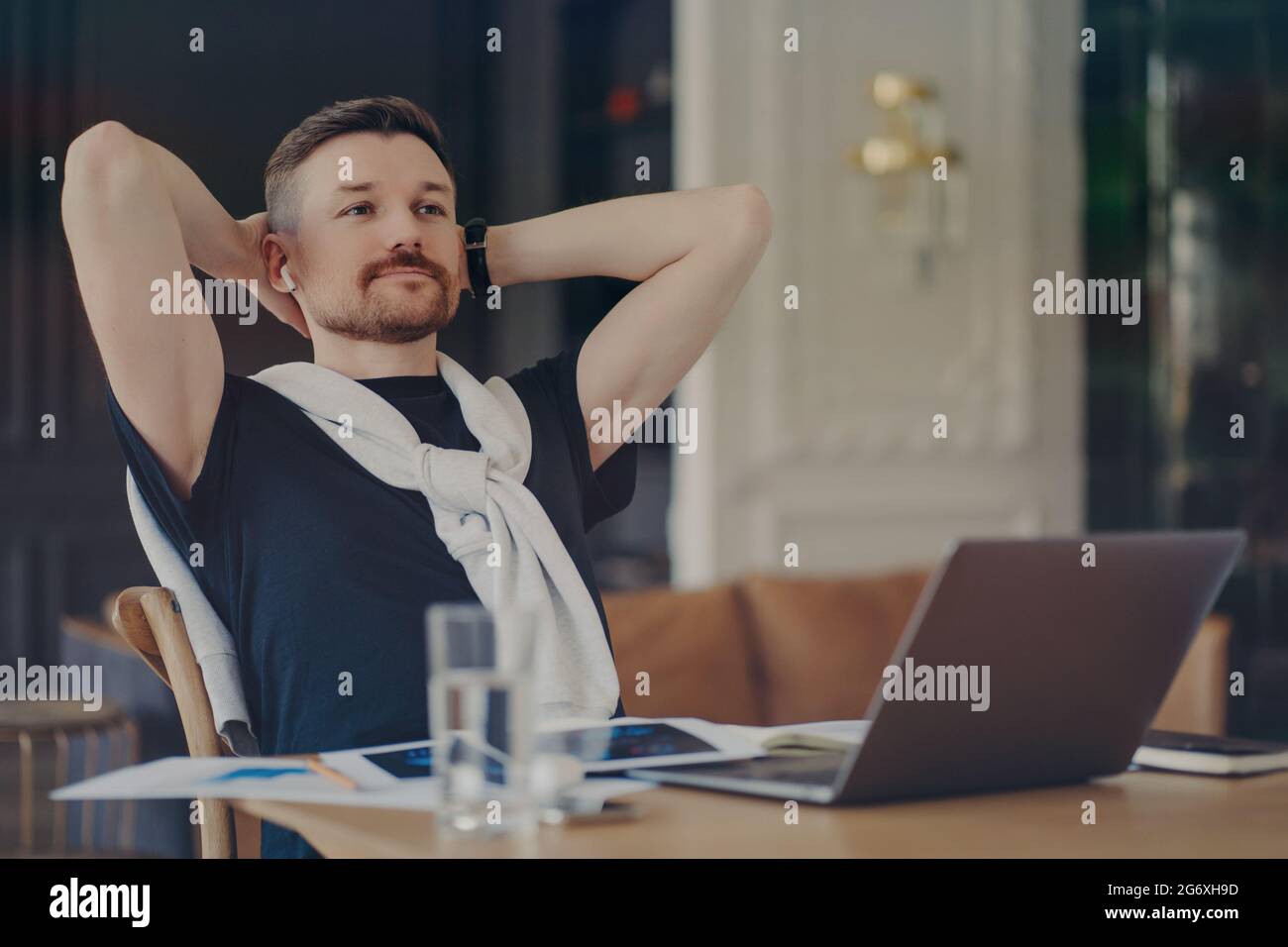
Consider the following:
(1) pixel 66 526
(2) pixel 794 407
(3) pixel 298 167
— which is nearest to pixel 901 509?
(2) pixel 794 407

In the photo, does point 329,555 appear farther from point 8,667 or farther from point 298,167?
point 8,667

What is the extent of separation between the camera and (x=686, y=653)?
1958 millimetres

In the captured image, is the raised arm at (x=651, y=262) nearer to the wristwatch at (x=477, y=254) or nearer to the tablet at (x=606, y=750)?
the wristwatch at (x=477, y=254)

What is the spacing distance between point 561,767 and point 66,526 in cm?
→ 366

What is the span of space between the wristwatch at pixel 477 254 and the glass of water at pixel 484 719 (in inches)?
25.0

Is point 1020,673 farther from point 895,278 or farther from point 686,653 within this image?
point 895,278

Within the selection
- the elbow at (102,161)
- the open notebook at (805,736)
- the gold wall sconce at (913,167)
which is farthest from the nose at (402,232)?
the gold wall sconce at (913,167)

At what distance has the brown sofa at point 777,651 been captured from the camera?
1.94m

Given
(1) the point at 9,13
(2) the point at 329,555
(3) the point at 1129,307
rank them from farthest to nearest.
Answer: (1) the point at 9,13 → (3) the point at 1129,307 → (2) the point at 329,555

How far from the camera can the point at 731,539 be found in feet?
11.6

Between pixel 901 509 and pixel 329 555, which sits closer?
pixel 329 555

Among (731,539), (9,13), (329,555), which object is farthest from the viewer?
(9,13)

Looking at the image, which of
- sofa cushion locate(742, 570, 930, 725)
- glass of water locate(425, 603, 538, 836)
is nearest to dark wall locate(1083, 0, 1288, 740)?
sofa cushion locate(742, 570, 930, 725)

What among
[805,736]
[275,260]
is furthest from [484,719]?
[275,260]
